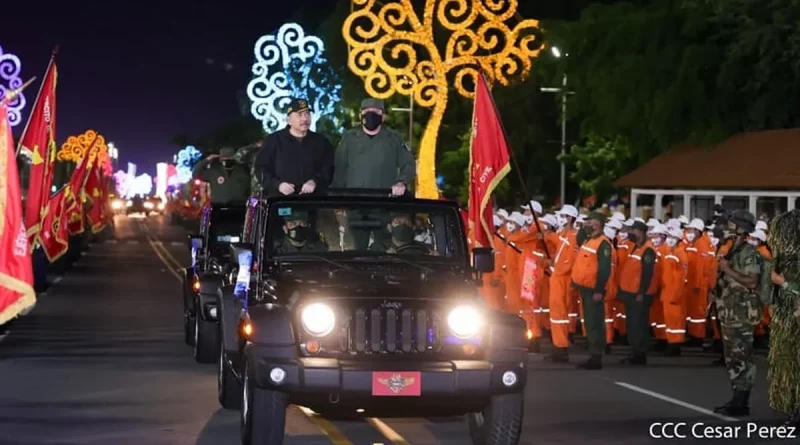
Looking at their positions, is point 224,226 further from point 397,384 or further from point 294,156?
point 397,384

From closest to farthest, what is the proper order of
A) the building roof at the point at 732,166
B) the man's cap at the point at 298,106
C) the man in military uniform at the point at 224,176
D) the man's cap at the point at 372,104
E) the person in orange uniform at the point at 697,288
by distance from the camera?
the man's cap at the point at 298,106 → the man's cap at the point at 372,104 → the person in orange uniform at the point at 697,288 → the man in military uniform at the point at 224,176 → the building roof at the point at 732,166

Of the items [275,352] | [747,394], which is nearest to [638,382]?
[747,394]

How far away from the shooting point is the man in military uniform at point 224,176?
25.5 m

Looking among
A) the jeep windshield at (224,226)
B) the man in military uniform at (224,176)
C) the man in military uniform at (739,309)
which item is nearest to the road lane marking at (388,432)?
the man in military uniform at (739,309)

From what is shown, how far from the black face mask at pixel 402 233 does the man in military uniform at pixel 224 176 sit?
1142 cm

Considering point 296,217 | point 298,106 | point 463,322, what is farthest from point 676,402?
point 463,322

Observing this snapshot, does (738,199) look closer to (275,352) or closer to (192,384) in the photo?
(192,384)

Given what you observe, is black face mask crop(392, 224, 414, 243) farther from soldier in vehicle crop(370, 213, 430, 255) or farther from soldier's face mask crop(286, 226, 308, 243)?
soldier's face mask crop(286, 226, 308, 243)

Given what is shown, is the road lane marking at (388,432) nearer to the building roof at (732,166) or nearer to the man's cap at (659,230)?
the man's cap at (659,230)

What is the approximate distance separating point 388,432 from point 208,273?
226 inches

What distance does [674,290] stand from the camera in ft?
75.9

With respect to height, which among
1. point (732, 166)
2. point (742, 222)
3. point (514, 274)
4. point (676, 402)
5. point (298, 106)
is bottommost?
point (676, 402)

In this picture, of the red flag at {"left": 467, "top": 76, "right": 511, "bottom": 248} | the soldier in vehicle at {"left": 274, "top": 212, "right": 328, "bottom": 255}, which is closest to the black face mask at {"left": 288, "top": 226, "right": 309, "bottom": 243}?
the soldier in vehicle at {"left": 274, "top": 212, "right": 328, "bottom": 255}

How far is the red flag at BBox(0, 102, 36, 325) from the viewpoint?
56.1 ft
